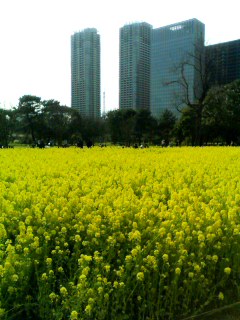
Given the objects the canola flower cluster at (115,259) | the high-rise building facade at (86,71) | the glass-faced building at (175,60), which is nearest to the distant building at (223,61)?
the glass-faced building at (175,60)

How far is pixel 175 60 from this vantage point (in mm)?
36188

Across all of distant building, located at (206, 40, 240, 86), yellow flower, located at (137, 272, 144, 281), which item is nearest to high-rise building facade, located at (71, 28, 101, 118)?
distant building, located at (206, 40, 240, 86)

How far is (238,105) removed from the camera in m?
37.2

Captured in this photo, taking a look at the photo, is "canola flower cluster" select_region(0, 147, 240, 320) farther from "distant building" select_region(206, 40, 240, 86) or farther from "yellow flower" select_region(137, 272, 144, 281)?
"distant building" select_region(206, 40, 240, 86)

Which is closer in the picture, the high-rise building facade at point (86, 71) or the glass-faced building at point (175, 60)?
the glass-faced building at point (175, 60)

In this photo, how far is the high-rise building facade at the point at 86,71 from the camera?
5134cm

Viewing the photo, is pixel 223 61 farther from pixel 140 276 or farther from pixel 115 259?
pixel 140 276

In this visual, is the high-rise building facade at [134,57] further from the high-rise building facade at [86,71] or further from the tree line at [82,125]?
the high-rise building facade at [86,71]

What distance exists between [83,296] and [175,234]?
0.89 metres

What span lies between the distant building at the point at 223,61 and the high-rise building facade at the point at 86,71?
66.6 ft

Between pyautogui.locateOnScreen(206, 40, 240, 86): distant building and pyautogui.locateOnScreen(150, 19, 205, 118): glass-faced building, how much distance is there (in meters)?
0.86

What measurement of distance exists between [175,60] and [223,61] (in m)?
5.11

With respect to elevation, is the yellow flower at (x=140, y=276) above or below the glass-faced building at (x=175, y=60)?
below

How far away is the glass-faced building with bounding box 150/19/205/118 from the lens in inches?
991
